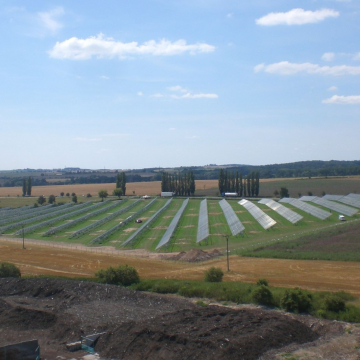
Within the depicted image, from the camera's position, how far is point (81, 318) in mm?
17469

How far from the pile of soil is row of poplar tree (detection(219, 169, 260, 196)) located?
7460 centimetres

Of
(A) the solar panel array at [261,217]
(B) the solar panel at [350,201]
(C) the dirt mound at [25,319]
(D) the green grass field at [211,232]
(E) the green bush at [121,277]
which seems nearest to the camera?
(C) the dirt mound at [25,319]

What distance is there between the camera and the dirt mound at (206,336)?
13.4m

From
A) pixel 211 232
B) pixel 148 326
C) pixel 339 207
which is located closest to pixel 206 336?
pixel 148 326

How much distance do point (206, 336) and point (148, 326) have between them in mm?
2340

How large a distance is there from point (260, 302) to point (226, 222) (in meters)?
36.0

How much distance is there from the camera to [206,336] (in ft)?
46.9

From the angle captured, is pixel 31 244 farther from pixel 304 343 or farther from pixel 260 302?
pixel 304 343

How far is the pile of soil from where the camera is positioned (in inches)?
542

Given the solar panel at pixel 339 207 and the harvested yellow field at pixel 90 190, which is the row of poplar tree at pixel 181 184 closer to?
the harvested yellow field at pixel 90 190

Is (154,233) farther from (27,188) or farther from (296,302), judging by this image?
(27,188)

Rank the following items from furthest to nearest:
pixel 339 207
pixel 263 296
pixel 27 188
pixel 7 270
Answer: pixel 27 188, pixel 339 207, pixel 7 270, pixel 263 296

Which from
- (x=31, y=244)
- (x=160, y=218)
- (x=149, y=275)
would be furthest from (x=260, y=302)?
(x=160, y=218)

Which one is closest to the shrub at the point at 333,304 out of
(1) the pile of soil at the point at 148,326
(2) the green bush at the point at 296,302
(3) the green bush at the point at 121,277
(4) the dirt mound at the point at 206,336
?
(2) the green bush at the point at 296,302
